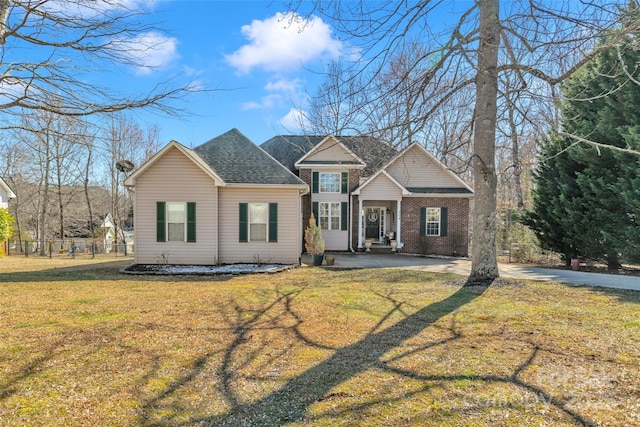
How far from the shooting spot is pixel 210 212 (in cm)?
1255

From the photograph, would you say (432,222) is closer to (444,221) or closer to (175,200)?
(444,221)

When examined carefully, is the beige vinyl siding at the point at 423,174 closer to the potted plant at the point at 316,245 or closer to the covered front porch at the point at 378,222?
the covered front porch at the point at 378,222

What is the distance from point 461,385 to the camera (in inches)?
125

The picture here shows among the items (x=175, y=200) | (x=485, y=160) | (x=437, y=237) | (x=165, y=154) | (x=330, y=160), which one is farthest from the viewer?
(x=330, y=160)

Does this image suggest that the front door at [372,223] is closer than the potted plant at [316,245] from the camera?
No

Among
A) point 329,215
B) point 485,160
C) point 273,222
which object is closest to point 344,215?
point 329,215

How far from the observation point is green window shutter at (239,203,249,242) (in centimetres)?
1289

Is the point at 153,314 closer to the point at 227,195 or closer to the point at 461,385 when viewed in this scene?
the point at 461,385

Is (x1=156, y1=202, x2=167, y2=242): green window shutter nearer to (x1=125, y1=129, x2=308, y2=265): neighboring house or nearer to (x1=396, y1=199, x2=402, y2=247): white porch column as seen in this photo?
(x1=125, y1=129, x2=308, y2=265): neighboring house

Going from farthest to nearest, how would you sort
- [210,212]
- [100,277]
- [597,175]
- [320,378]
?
[210,212], [597,175], [100,277], [320,378]

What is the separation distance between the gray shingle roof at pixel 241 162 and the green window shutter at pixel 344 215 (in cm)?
497

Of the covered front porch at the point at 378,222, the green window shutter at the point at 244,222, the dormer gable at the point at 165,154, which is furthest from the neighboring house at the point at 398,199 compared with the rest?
the dormer gable at the point at 165,154

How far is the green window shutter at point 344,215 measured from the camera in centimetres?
1761

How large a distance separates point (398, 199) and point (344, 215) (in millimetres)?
2795
